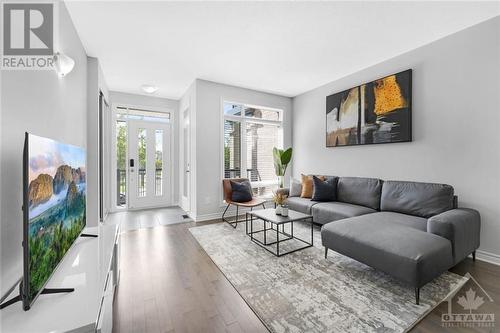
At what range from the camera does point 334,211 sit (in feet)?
10.2

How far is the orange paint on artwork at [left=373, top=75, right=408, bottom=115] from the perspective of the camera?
3.12m

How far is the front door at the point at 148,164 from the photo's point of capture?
4918 millimetres

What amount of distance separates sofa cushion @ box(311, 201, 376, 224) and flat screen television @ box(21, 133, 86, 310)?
9.52ft

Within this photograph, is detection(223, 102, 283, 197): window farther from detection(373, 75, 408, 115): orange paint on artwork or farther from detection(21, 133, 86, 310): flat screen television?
detection(21, 133, 86, 310): flat screen television

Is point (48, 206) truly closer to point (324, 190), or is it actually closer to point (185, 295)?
point (185, 295)

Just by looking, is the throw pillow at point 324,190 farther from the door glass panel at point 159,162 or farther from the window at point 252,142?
the door glass panel at point 159,162

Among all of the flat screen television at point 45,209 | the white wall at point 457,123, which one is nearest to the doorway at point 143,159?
the flat screen television at point 45,209

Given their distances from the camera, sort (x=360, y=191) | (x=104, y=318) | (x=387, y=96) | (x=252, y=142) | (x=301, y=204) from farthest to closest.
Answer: (x=252, y=142)
(x=301, y=204)
(x=360, y=191)
(x=387, y=96)
(x=104, y=318)

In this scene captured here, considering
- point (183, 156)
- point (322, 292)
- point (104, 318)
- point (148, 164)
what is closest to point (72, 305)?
point (104, 318)

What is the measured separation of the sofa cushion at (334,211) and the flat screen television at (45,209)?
290 cm

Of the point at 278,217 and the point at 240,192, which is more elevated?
the point at 240,192

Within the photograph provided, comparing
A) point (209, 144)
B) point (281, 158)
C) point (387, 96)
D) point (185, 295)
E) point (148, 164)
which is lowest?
point (185, 295)

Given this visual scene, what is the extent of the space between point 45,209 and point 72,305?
19.2 inches

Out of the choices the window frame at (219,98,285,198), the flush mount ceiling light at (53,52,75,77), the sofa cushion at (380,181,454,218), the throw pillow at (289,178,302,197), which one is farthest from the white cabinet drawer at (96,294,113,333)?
the throw pillow at (289,178,302,197)
